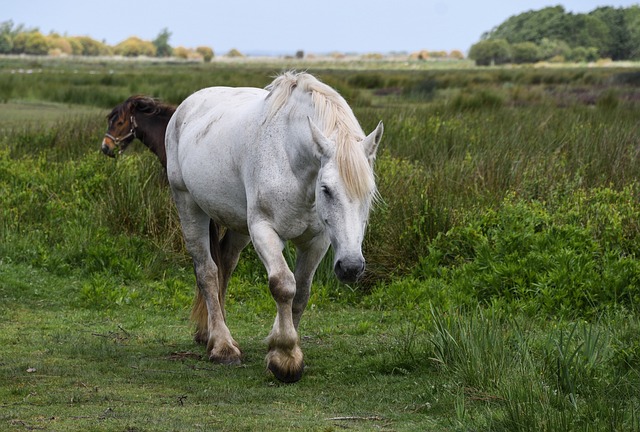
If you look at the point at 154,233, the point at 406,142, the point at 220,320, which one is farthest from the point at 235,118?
the point at 406,142

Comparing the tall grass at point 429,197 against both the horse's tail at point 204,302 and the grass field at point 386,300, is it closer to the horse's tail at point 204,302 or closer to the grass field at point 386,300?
the grass field at point 386,300

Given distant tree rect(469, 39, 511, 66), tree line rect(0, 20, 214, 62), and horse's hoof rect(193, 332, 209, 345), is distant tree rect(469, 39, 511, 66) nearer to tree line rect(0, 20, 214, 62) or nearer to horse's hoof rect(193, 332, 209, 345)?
tree line rect(0, 20, 214, 62)

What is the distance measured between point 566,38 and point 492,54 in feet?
56.4

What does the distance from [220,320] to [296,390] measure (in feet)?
3.79

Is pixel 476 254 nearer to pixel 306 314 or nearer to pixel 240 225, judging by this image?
pixel 306 314

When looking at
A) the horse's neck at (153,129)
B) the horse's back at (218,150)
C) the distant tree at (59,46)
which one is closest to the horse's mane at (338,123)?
the horse's back at (218,150)

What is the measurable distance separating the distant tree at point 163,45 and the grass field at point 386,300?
5783 inches

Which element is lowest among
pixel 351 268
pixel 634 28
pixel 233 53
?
pixel 233 53

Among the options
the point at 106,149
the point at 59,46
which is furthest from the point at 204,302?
the point at 59,46

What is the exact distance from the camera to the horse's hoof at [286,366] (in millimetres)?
5418

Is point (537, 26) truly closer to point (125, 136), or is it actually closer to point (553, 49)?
point (553, 49)

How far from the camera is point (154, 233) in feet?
Answer: 30.1

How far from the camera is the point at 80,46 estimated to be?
145125mm

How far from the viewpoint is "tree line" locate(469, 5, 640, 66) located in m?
102
